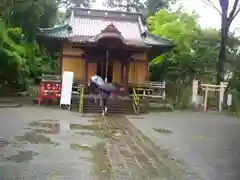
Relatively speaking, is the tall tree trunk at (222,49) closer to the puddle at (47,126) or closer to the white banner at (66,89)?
the white banner at (66,89)

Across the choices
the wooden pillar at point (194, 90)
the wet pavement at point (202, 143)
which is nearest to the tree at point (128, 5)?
the wooden pillar at point (194, 90)

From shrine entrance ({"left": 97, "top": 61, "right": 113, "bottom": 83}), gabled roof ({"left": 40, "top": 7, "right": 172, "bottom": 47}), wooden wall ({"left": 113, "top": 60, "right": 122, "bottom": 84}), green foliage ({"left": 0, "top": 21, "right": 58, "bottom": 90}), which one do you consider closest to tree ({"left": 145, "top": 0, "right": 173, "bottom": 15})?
gabled roof ({"left": 40, "top": 7, "right": 172, "bottom": 47})

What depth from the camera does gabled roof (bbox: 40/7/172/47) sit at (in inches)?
851

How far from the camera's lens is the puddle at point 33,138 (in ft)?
29.6

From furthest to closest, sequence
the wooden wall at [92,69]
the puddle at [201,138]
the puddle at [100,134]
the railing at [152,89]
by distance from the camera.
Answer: the wooden wall at [92,69] → the railing at [152,89] → the puddle at [201,138] → the puddle at [100,134]

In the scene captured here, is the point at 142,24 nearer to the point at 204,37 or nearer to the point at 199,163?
the point at 204,37

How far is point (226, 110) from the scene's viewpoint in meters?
20.7

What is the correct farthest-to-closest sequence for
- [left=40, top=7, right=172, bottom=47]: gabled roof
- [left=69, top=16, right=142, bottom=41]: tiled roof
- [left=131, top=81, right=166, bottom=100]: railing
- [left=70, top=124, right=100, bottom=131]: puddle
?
[left=69, top=16, right=142, bottom=41]: tiled roof, [left=40, top=7, right=172, bottom=47]: gabled roof, [left=131, top=81, right=166, bottom=100]: railing, [left=70, top=124, right=100, bottom=131]: puddle

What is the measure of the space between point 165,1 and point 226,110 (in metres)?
25.1

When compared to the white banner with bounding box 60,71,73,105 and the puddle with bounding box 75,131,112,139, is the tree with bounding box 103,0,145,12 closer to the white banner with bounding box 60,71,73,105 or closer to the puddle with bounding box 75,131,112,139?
the white banner with bounding box 60,71,73,105

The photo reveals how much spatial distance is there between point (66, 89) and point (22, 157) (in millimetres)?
10622

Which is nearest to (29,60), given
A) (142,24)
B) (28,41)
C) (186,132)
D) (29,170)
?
(28,41)

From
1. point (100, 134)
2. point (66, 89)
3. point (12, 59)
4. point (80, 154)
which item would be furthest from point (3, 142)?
point (12, 59)

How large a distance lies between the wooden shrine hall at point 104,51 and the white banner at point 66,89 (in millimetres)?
3424
